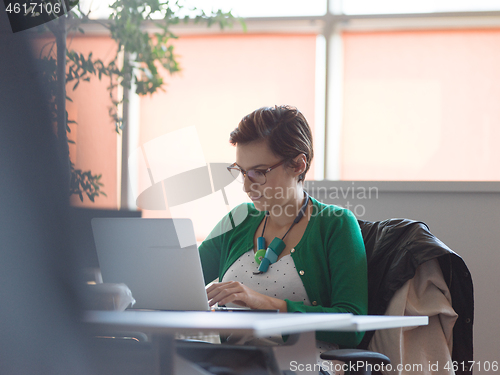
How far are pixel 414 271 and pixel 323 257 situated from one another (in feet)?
0.93

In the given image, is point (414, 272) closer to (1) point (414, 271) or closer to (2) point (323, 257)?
(1) point (414, 271)

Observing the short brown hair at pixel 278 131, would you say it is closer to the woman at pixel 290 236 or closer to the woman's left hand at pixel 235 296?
the woman at pixel 290 236

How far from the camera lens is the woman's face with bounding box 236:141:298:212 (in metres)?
1.42

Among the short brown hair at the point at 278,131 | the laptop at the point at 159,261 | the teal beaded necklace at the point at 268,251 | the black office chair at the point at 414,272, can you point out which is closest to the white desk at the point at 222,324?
the laptop at the point at 159,261

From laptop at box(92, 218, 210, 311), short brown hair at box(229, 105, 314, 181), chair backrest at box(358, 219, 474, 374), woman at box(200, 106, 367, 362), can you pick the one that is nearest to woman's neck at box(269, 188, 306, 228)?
woman at box(200, 106, 367, 362)

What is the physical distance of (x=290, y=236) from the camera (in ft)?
4.81

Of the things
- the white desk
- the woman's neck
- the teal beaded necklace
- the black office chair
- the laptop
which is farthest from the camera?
the woman's neck

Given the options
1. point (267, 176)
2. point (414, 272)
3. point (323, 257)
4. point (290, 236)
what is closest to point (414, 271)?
point (414, 272)

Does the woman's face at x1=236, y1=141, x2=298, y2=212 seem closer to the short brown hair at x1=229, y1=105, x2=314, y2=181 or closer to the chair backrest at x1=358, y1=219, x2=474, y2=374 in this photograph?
the short brown hair at x1=229, y1=105, x2=314, y2=181

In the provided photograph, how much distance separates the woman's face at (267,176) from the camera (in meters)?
1.42

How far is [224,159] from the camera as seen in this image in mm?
2615

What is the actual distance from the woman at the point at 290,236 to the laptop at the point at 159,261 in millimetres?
256

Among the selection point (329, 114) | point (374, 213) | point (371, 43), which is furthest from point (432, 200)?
point (371, 43)

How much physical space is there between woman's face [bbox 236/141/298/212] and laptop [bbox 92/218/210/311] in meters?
0.45
